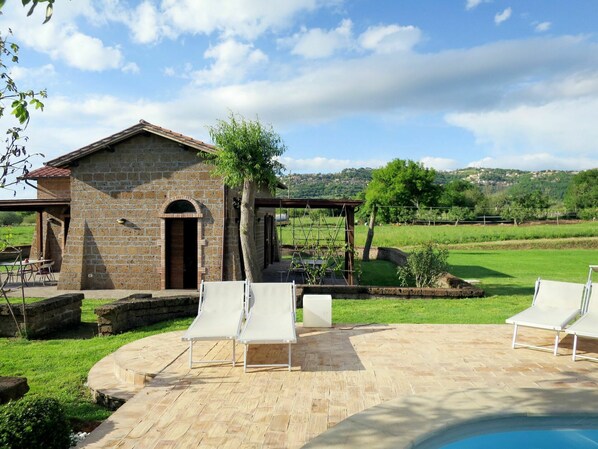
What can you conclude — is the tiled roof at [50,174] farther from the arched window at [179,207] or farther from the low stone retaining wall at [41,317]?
the low stone retaining wall at [41,317]

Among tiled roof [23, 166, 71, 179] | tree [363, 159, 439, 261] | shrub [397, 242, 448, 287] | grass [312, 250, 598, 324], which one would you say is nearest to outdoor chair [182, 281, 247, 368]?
grass [312, 250, 598, 324]

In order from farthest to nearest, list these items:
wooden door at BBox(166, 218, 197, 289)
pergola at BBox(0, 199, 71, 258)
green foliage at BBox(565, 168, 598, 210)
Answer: green foliage at BBox(565, 168, 598, 210) → pergola at BBox(0, 199, 71, 258) → wooden door at BBox(166, 218, 197, 289)

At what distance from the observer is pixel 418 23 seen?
1138cm

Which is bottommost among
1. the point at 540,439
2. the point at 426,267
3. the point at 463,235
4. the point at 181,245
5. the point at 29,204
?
the point at 540,439

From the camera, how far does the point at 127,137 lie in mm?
14711

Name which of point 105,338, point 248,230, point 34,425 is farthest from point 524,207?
point 34,425

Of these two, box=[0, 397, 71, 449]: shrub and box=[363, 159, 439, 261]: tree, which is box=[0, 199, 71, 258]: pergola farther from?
box=[363, 159, 439, 261]: tree

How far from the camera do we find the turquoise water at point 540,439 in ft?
13.7

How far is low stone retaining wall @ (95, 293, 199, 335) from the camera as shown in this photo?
8875 millimetres

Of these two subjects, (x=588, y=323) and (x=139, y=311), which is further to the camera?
(x=139, y=311)

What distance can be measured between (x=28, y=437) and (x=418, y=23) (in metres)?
11.5

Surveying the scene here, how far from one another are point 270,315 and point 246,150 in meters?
6.37

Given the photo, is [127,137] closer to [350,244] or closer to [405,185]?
[350,244]

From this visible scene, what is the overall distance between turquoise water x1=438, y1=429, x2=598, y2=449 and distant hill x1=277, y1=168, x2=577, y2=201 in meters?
83.3
